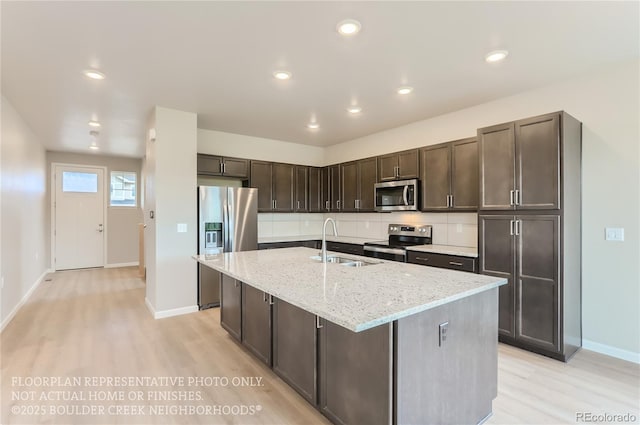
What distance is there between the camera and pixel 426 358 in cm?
160

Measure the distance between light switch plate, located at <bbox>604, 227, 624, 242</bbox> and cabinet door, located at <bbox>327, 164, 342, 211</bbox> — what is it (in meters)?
3.46

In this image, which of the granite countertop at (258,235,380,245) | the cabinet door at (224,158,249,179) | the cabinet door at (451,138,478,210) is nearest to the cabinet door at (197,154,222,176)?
the cabinet door at (224,158,249,179)

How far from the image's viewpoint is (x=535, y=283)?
2.91 m

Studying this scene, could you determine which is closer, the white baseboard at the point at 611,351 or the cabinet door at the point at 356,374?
the cabinet door at the point at 356,374

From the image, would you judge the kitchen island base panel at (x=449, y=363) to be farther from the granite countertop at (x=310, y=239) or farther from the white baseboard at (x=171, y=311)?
the white baseboard at (x=171, y=311)

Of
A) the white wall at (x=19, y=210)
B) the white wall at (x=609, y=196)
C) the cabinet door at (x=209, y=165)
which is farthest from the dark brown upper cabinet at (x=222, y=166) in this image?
the white wall at (x=609, y=196)

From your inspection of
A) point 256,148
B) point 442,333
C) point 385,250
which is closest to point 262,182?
point 256,148

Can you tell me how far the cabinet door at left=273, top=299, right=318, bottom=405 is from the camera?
6.63 ft

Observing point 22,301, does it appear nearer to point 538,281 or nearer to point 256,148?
point 256,148

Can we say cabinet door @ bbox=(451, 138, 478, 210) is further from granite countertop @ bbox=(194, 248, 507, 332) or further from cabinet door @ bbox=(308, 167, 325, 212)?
cabinet door @ bbox=(308, 167, 325, 212)

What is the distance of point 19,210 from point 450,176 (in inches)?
221

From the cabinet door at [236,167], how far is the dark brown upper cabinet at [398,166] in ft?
6.84

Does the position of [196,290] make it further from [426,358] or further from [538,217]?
[538,217]

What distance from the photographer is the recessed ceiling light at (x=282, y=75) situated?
290 centimetres
